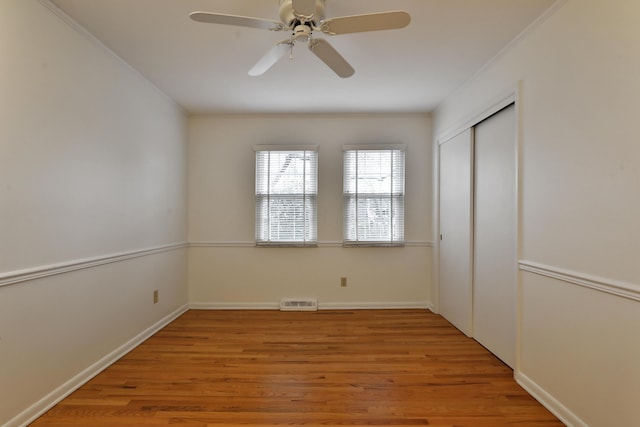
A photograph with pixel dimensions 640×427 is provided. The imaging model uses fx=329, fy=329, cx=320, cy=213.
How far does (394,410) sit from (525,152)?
Result: 1.91 m

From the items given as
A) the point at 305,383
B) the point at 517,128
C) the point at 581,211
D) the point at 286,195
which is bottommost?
the point at 305,383

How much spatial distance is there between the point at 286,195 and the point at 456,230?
2.02 meters

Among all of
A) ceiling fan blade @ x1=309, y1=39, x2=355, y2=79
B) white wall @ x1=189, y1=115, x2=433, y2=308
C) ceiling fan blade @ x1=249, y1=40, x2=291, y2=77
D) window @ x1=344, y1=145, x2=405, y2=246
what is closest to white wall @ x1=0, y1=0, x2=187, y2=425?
white wall @ x1=189, y1=115, x2=433, y2=308

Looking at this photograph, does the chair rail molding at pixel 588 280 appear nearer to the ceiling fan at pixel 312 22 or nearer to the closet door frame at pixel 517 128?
the closet door frame at pixel 517 128

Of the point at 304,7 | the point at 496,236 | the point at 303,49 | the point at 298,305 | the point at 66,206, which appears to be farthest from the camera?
the point at 298,305

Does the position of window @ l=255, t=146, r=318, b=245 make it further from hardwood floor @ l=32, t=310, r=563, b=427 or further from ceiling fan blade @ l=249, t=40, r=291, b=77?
ceiling fan blade @ l=249, t=40, r=291, b=77

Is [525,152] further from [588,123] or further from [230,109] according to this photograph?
[230,109]

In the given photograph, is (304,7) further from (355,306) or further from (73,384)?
(355,306)

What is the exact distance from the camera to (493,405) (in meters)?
2.07

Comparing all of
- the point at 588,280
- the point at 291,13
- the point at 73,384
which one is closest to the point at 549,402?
the point at 588,280

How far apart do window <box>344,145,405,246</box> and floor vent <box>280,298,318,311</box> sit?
869mm

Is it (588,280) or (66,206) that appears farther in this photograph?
(66,206)

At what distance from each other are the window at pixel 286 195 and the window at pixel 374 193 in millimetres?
429

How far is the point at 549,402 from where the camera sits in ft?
6.65
